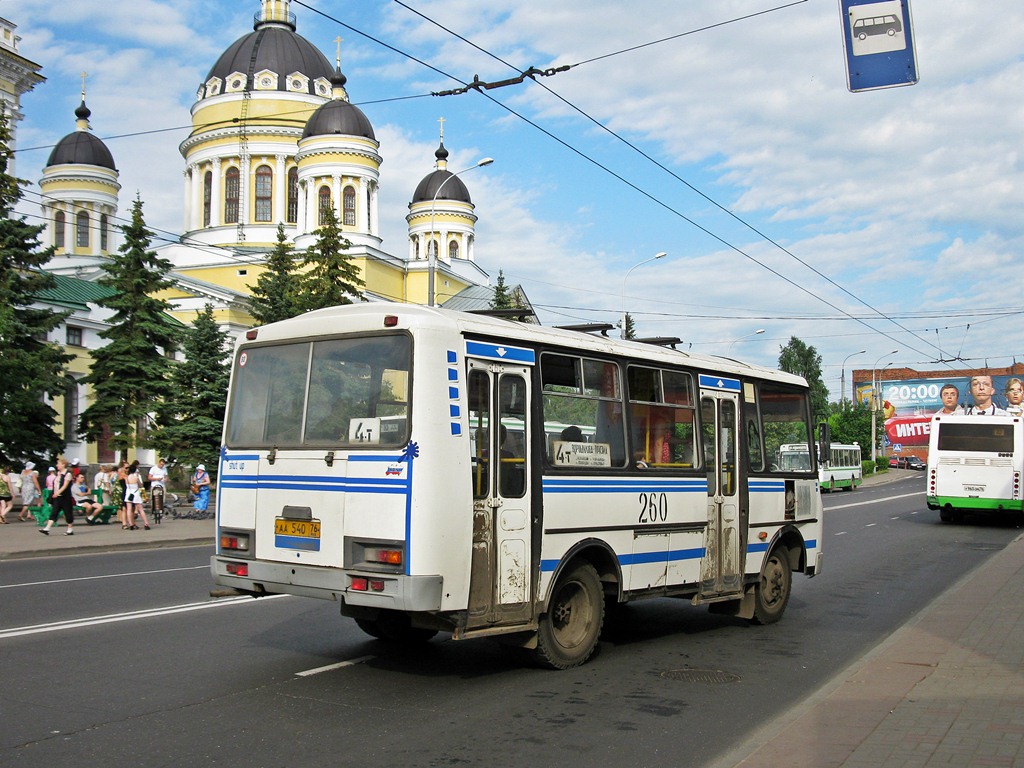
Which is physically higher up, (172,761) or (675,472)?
(675,472)

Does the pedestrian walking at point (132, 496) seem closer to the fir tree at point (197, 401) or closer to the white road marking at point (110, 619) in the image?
the fir tree at point (197, 401)

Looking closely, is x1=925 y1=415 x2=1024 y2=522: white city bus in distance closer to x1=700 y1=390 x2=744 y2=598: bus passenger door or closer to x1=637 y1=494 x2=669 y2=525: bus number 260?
x1=700 y1=390 x2=744 y2=598: bus passenger door

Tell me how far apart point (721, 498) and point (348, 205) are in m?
59.3

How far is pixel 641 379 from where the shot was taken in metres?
10.0

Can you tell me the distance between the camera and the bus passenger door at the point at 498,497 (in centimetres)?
779

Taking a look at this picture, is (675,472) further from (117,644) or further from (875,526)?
(875,526)

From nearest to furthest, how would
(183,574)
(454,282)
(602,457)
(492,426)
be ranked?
(492,426) → (602,457) → (183,574) → (454,282)

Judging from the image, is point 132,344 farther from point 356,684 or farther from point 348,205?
point 356,684

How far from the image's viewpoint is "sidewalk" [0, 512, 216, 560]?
20172 mm

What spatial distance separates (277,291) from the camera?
146ft

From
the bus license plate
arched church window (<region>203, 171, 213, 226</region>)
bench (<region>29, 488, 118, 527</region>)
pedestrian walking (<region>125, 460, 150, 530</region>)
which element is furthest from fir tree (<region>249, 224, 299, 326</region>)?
the bus license plate

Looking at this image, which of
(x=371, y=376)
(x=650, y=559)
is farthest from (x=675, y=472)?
(x=371, y=376)

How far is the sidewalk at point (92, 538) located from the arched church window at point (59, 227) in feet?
144

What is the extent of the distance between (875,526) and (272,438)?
23.8 meters
